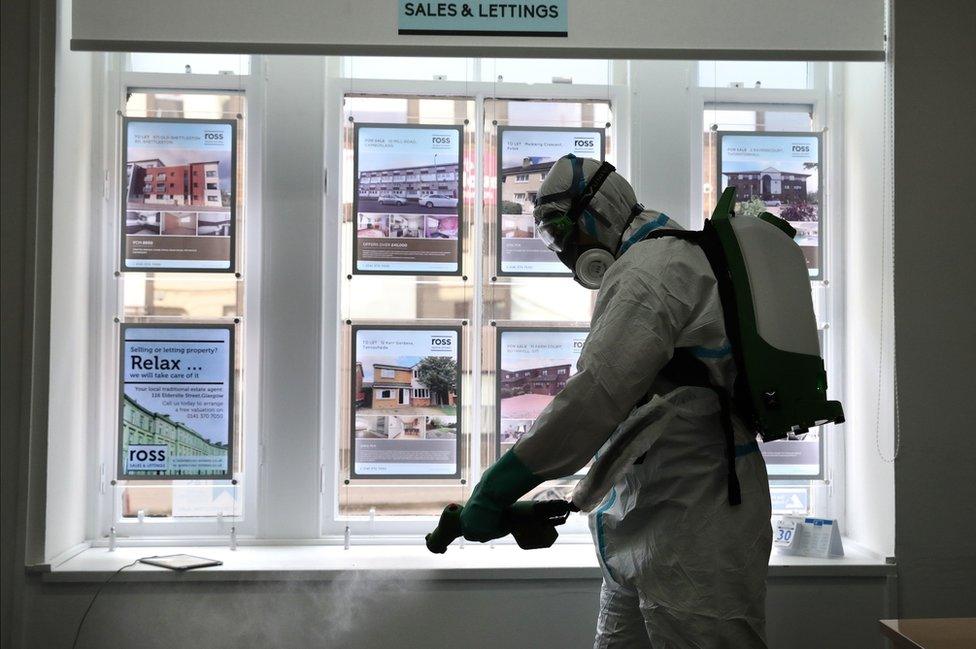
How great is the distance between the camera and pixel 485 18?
261 cm

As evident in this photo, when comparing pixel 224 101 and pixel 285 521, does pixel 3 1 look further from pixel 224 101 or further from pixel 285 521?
pixel 285 521

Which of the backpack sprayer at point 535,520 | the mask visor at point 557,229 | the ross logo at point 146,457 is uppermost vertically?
the mask visor at point 557,229

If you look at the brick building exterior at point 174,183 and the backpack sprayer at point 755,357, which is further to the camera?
the brick building exterior at point 174,183

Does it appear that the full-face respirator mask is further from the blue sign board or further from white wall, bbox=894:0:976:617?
white wall, bbox=894:0:976:617

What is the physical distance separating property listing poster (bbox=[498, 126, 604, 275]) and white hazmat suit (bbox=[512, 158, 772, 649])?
4.06 ft

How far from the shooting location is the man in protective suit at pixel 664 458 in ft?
5.38

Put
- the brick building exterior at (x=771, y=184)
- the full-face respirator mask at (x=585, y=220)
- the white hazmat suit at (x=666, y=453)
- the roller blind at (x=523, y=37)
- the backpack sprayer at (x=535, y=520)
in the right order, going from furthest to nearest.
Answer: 1. the brick building exterior at (x=771, y=184)
2. the roller blind at (x=523, y=37)
3. the full-face respirator mask at (x=585, y=220)
4. the backpack sprayer at (x=535, y=520)
5. the white hazmat suit at (x=666, y=453)

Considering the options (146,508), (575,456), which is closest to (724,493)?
(575,456)

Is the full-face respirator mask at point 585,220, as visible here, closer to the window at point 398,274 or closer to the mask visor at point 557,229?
the mask visor at point 557,229

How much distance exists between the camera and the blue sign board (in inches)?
102

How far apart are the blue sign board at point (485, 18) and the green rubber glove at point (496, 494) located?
4.89ft

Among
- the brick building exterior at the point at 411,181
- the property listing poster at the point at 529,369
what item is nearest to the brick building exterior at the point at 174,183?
the brick building exterior at the point at 411,181

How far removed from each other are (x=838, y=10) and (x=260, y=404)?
2.30 meters

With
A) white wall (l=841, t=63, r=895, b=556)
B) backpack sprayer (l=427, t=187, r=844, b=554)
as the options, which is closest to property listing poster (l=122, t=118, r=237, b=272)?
backpack sprayer (l=427, t=187, r=844, b=554)
